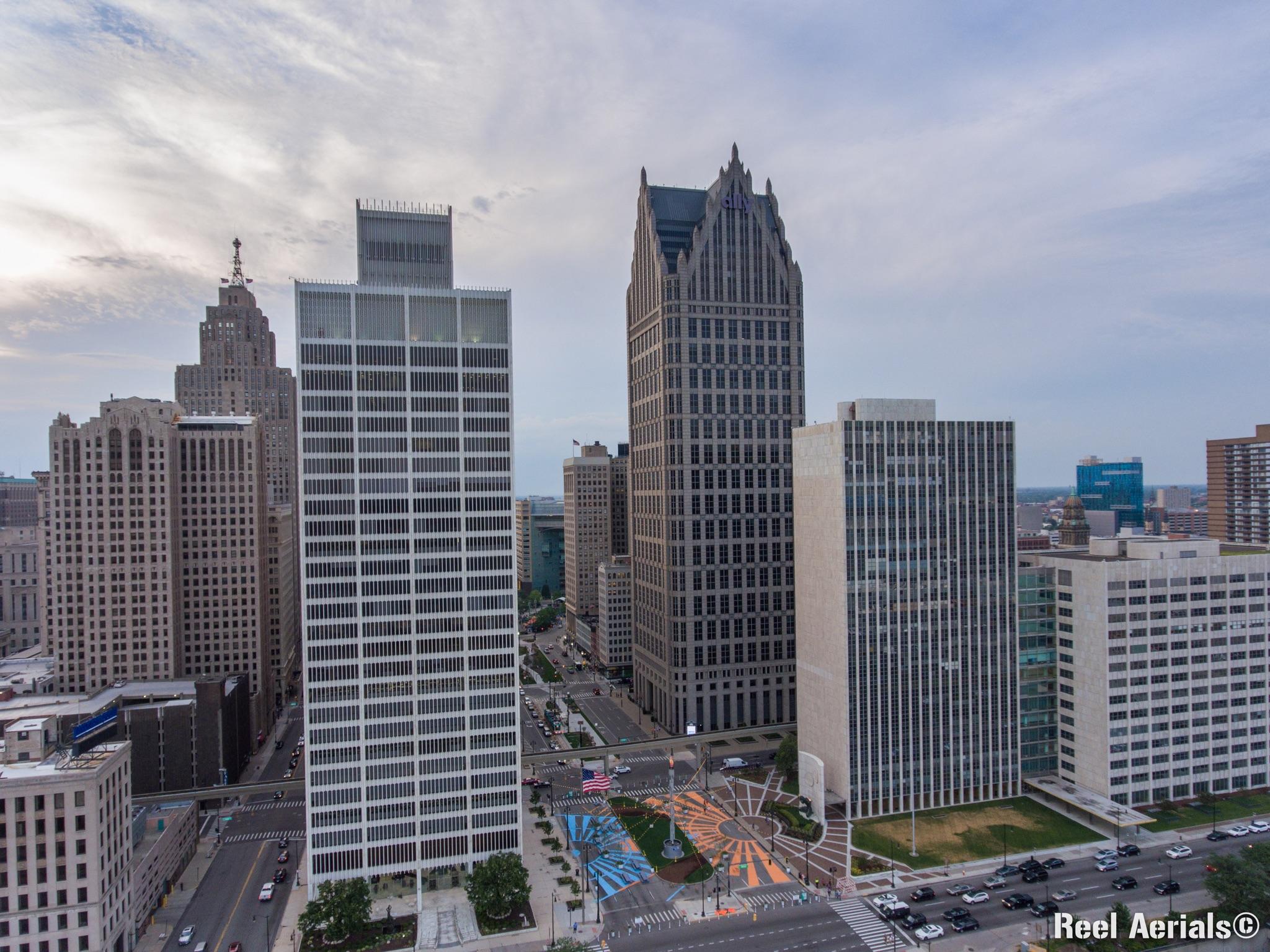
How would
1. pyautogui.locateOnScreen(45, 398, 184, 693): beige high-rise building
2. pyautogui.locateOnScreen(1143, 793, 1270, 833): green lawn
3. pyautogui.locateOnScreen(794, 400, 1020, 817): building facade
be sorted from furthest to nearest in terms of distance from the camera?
1. pyautogui.locateOnScreen(45, 398, 184, 693): beige high-rise building
2. pyautogui.locateOnScreen(794, 400, 1020, 817): building facade
3. pyautogui.locateOnScreen(1143, 793, 1270, 833): green lawn

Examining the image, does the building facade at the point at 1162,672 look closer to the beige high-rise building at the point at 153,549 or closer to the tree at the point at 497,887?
the tree at the point at 497,887

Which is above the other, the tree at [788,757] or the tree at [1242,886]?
the tree at [1242,886]

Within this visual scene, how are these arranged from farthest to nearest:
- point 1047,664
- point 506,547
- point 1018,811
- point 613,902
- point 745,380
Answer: point 745,380 → point 1047,664 → point 1018,811 → point 506,547 → point 613,902

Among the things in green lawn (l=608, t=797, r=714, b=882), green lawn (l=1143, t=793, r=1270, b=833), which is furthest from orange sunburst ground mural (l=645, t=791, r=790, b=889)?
green lawn (l=1143, t=793, r=1270, b=833)

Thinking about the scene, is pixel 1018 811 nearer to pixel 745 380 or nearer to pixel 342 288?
pixel 745 380

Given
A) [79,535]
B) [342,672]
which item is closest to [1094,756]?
[342,672]

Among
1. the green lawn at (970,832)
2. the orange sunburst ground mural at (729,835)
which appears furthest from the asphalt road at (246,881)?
the green lawn at (970,832)

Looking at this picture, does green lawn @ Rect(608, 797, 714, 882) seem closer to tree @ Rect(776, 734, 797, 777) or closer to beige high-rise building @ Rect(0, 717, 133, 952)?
tree @ Rect(776, 734, 797, 777)
